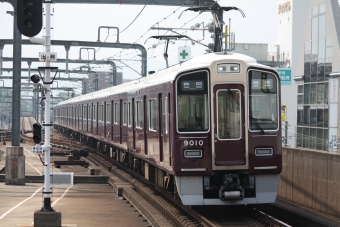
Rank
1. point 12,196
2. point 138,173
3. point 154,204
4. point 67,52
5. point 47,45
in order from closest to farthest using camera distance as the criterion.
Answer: point 47,45
point 154,204
point 12,196
point 138,173
point 67,52

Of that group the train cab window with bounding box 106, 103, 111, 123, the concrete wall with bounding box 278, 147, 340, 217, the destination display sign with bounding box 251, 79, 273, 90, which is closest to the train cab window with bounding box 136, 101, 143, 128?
the concrete wall with bounding box 278, 147, 340, 217

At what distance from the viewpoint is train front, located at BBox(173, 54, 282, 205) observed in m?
12.4

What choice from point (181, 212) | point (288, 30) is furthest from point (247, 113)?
point (288, 30)

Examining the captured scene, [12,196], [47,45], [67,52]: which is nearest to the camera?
[47,45]

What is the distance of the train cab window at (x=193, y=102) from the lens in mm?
12525

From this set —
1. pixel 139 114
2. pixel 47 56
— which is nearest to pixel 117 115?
pixel 139 114

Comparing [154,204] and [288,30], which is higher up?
[288,30]

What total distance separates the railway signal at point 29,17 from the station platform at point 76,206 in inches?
129

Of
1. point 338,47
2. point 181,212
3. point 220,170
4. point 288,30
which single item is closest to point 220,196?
point 220,170

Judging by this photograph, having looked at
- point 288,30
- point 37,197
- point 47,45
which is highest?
point 288,30

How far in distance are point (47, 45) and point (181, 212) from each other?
3960 mm

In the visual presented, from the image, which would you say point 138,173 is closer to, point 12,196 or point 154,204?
point 12,196

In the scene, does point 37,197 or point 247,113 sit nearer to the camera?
point 247,113

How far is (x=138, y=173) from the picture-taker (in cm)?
2075
